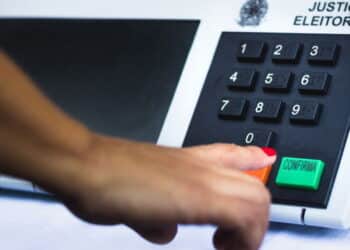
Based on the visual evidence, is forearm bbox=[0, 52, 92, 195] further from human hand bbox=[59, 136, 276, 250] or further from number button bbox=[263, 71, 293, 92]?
number button bbox=[263, 71, 293, 92]

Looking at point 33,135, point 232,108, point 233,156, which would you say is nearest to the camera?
point 33,135

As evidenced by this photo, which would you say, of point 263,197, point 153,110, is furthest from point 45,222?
point 263,197

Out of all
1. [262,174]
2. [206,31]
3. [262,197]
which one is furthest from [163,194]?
[206,31]

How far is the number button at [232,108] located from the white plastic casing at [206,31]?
3cm

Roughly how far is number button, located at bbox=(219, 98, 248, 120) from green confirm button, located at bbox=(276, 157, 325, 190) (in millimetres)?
53

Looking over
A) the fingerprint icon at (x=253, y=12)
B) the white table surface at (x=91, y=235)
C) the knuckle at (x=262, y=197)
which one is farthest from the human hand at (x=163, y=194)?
the fingerprint icon at (x=253, y=12)

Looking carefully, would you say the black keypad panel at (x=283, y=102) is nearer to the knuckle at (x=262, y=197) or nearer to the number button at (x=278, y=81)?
the number button at (x=278, y=81)

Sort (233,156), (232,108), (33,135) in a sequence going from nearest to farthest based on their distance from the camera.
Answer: (33,135)
(233,156)
(232,108)

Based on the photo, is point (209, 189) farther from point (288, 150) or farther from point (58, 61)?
point (58, 61)

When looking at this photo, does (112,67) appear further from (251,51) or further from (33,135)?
(33,135)

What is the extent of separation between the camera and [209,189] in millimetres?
417

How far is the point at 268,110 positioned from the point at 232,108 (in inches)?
1.1

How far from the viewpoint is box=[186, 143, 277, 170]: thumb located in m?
0.49

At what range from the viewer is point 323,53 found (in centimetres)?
59
